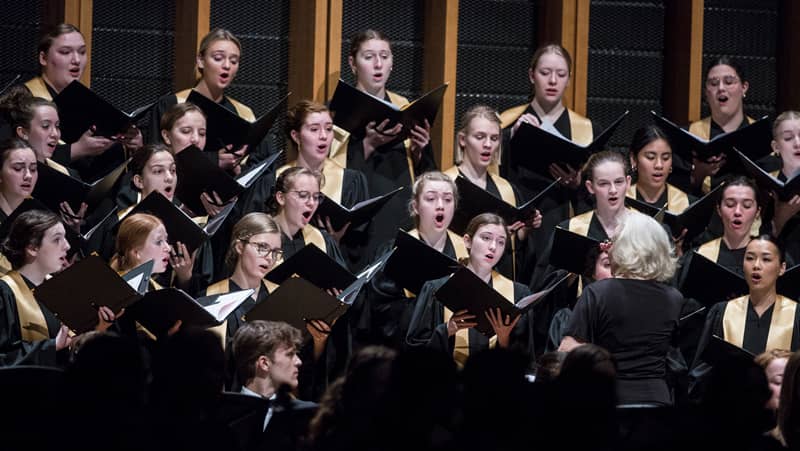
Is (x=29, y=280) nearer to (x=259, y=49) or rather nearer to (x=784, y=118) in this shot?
(x=259, y=49)

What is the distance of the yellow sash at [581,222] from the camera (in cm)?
593

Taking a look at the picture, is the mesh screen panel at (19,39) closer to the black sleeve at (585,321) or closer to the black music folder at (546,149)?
the black music folder at (546,149)

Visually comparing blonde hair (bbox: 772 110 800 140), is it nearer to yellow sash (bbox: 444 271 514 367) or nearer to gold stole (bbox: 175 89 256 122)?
yellow sash (bbox: 444 271 514 367)

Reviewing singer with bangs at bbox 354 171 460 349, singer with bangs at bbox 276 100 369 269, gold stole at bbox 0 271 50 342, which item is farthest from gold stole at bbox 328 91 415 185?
gold stole at bbox 0 271 50 342

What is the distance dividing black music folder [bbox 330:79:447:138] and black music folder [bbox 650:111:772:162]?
3.38 feet

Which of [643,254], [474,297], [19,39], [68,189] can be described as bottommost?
[474,297]

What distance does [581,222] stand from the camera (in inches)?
235

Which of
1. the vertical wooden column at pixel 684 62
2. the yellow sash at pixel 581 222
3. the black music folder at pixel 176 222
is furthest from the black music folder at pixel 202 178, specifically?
the vertical wooden column at pixel 684 62

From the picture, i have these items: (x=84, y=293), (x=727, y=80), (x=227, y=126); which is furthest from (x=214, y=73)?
(x=727, y=80)

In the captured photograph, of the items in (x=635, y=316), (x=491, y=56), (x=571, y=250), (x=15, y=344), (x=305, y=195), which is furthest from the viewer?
(x=491, y=56)

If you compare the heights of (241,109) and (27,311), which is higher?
(241,109)

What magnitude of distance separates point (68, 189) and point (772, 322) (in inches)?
116

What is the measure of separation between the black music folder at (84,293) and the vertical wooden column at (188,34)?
2.51 meters

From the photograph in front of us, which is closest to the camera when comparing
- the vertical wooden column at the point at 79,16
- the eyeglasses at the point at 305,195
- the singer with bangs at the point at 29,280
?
the singer with bangs at the point at 29,280
